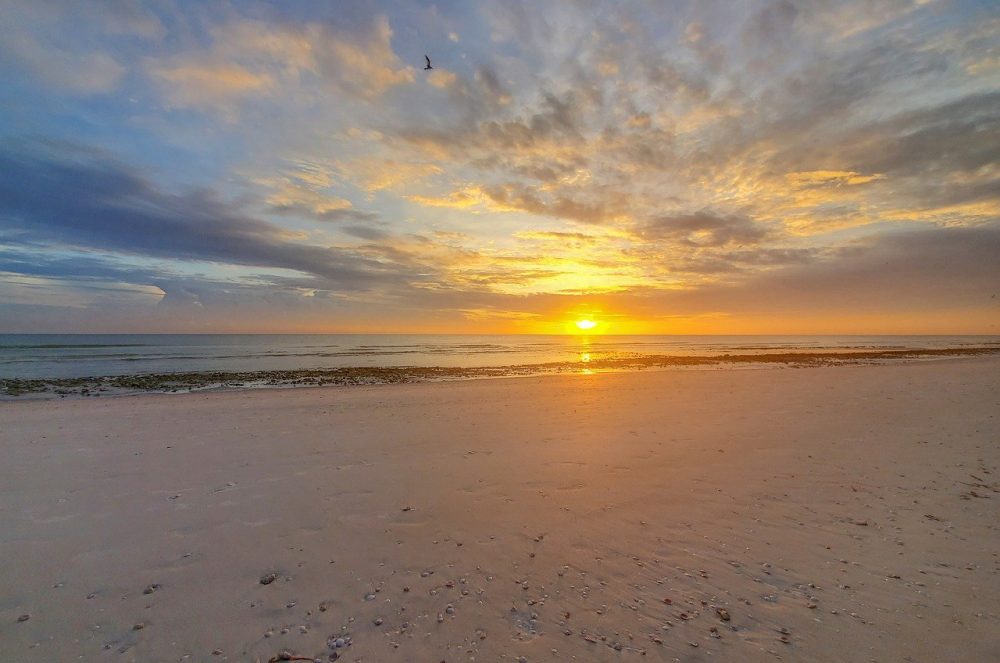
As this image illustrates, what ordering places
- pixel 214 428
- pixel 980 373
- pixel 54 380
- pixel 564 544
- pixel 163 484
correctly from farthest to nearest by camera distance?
pixel 54 380 → pixel 980 373 → pixel 214 428 → pixel 163 484 → pixel 564 544

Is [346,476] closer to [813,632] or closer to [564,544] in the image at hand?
[564,544]

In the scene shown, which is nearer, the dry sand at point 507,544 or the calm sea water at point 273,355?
the dry sand at point 507,544

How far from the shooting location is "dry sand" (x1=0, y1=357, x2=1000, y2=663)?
14.6 feet

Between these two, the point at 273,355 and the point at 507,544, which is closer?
the point at 507,544

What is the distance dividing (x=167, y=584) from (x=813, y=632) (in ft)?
24.1

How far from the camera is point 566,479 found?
9148mm

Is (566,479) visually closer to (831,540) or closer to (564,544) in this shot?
(564,544)

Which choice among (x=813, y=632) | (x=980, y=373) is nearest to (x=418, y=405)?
(x=813, y=632)

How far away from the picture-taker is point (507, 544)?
635 centimetres

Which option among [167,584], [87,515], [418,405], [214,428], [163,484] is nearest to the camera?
[167,584]

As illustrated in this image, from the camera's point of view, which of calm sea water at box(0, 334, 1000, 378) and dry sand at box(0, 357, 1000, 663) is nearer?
dry sand at box(0, 357, 1000, 663)

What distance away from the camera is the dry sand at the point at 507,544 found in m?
4.45

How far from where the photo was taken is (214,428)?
14422 mm

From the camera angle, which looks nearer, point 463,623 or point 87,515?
point 463,623
